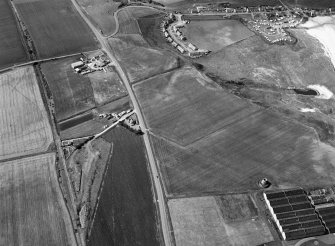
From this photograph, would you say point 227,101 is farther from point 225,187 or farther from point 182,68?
point 225,187

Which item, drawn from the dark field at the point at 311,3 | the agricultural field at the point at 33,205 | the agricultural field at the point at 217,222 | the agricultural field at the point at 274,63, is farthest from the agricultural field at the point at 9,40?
the dark field at the point at 311,3

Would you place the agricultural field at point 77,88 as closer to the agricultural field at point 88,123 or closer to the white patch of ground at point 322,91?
the agricultural field at point 88,123

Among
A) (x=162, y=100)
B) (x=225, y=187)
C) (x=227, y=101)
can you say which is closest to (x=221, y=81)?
(x=227, y=101)

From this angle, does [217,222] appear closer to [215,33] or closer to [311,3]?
[215,33]

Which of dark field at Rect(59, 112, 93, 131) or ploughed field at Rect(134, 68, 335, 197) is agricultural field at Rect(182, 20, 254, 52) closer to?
ploughed field at Rect(134, 68, 335, 197)

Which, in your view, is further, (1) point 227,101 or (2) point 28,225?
(1) point 227,101

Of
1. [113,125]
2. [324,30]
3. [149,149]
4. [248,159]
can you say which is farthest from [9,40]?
[324,30]
